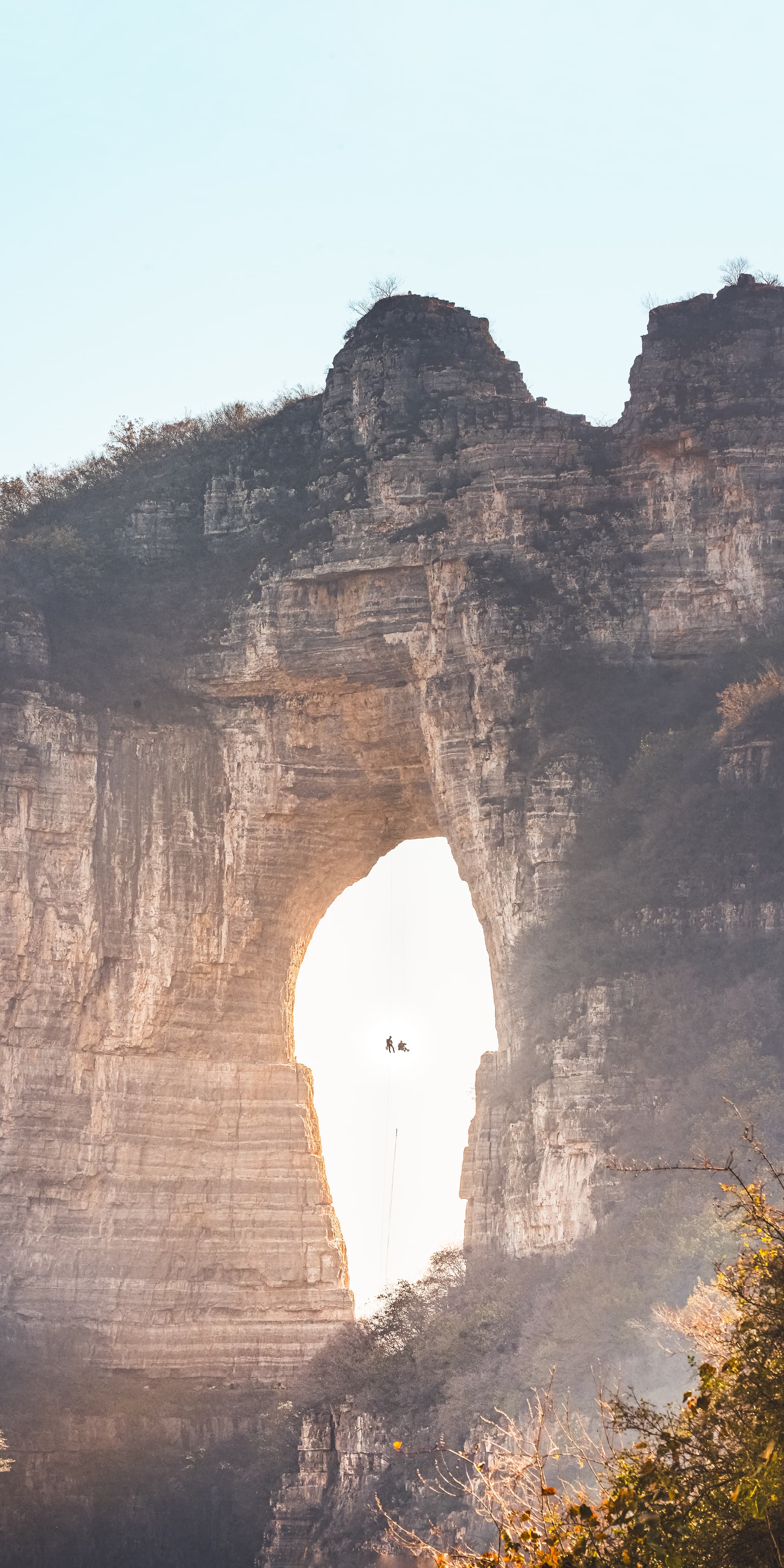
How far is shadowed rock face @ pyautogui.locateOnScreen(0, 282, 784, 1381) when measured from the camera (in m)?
34.4

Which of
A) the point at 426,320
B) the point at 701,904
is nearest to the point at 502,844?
the point at 701,904

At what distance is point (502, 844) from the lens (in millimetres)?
34062

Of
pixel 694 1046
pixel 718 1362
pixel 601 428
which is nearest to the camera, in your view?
pixel 718 1362

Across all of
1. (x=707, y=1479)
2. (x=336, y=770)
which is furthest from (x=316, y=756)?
(x=707, y=1479)

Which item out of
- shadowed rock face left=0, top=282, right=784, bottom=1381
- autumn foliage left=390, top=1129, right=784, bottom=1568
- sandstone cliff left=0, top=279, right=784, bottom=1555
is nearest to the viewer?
autumn foliage left=390, top=1129, right=784, bottom=1568

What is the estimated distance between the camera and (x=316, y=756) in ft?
124

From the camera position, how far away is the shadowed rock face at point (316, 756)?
3441 centimetres

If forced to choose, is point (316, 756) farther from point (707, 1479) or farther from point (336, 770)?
point (707, 1479)

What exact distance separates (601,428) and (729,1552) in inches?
1183

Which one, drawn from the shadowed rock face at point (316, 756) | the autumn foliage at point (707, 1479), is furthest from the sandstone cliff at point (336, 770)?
the autumn foliage at point (707, 1479)

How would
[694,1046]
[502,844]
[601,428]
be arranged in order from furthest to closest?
[601,428]
[502,844]
[694,1046]

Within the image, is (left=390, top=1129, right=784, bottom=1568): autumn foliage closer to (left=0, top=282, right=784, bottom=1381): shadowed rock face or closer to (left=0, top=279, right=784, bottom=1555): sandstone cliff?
(left=0, top=279, right=784, bottom=1555): sandstone cliff

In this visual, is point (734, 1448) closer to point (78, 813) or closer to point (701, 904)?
point (701, 904)

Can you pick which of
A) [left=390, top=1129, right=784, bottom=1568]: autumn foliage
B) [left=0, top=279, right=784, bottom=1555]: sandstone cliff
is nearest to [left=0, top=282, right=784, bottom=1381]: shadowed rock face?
[left=0, top=279, right=784, bottom=1555]: sandstone cliff
